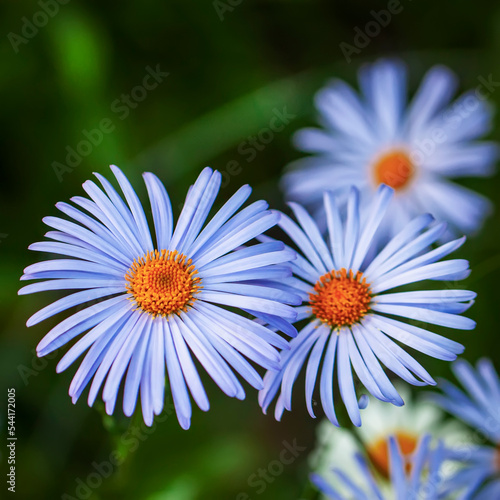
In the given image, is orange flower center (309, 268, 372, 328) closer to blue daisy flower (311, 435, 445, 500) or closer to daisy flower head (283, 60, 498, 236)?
blue daisy flower (311, 435, 445, 500)

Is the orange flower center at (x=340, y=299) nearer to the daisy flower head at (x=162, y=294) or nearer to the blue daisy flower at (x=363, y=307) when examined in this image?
the blue daisy flower at (x=363, y=307)

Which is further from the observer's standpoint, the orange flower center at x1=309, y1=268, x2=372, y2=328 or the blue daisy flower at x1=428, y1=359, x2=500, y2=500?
the blue daisy flower at x1=428, y1=359, x2=500, y2=500

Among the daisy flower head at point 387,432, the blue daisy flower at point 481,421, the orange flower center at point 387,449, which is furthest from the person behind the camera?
the daisy flower head at point 387,432

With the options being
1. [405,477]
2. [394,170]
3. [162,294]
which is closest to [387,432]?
[405,477]

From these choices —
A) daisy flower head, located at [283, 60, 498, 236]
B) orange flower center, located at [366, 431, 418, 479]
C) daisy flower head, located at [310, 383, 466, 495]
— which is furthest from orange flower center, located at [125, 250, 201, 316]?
daisy flower head, located at [283, 60, 498, 236]

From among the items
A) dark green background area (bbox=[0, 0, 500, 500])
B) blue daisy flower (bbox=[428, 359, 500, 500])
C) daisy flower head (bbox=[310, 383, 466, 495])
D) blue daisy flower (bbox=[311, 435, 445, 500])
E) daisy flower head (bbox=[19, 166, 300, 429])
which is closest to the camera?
daisy flower head (bbox=[19, 166, 300, 429])

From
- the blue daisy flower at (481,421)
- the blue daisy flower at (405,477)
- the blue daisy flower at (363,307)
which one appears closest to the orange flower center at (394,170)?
the blue daisy flower at (481,421)

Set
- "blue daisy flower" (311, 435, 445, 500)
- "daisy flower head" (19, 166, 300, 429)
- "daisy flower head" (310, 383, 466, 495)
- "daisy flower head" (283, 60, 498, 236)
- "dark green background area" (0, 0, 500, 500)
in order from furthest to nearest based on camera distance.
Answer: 1. "daisy flower head" (283, 60, 498, 236)
2. "dark green background area" (0, 0, 500, 500)
3. "daisy flower head" (310, 383, 466, 495)
4. "blue daisy flower" (311, 435, 445, 500)
5. "daisy flower head" (19, 166, 300, 429)
